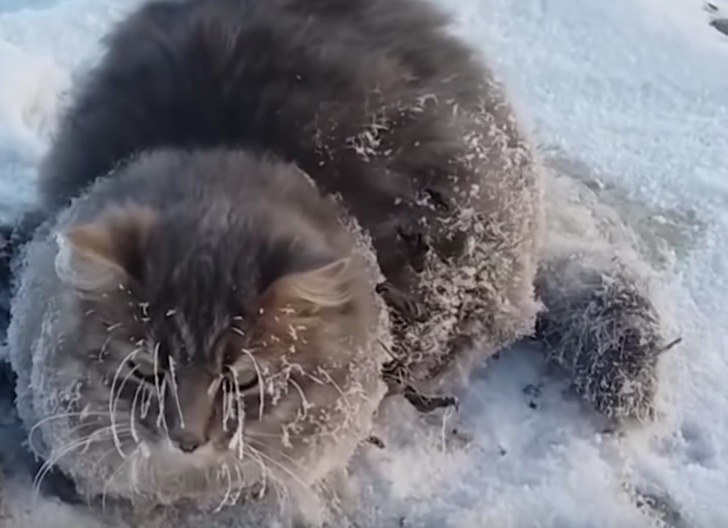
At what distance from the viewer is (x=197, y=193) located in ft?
5.97

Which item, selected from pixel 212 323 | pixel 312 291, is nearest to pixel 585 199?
pixel 312 291

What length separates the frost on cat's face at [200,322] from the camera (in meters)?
1.66

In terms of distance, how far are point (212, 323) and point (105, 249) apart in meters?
0.17

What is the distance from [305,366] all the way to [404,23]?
0.82 metres

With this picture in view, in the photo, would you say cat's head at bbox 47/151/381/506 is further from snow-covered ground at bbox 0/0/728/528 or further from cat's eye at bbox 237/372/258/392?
snow-covered ground at bbox 0/0/728/528

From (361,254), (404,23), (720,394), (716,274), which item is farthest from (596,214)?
(361,254)

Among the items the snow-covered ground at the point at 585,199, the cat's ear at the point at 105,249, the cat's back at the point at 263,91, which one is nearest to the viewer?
the cat's ear at the point at 105,249

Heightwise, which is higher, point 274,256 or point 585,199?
point 274,256

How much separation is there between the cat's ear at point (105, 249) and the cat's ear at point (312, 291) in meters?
0.19

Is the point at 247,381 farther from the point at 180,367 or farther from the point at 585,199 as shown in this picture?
the point at 585,199

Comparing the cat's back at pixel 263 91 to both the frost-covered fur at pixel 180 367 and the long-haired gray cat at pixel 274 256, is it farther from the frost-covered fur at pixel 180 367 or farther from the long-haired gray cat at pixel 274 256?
the frost-covered fur at pixel 180 367

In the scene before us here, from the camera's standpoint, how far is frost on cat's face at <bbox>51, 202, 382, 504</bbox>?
166cm

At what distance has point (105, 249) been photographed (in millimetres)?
1652

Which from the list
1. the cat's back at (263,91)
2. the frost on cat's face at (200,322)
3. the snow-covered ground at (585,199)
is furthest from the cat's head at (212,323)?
the snow-covered ground at (585,199)
